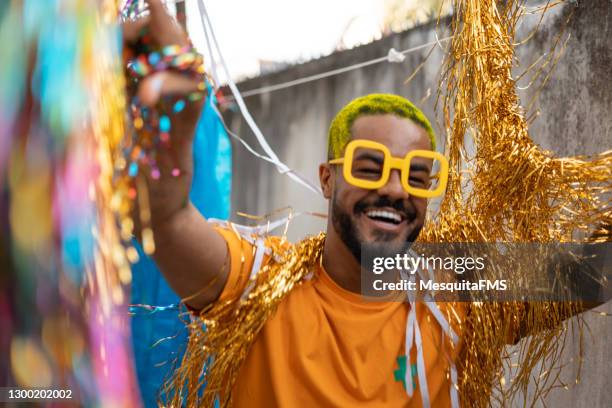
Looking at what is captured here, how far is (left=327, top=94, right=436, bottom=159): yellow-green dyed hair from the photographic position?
1.46 metres


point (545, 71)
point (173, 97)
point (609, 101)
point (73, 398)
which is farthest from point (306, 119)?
point (73, 398)

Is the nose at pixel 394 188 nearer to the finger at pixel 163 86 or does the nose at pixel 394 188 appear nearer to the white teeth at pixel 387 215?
the white teeth at pixel 387 215

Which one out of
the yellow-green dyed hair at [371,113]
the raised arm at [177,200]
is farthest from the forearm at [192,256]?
the yellow-green dyed hair at [371,113]

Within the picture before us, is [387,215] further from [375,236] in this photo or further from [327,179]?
[327,179]

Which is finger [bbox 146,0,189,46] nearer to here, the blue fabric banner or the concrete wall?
the concrete wall

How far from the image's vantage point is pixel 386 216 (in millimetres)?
1389

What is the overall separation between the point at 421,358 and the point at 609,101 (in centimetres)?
95

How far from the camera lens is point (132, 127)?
915 mm

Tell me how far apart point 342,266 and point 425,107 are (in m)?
1.28

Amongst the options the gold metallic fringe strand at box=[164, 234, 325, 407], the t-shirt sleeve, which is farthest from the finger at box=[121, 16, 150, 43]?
the gold metallic fringe strand at box=[164, 234, 325, 407]

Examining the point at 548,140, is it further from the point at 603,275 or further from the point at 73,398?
the point at 73,398

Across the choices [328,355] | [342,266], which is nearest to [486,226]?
[342,266]

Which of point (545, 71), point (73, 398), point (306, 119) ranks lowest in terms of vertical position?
point (73, 398)

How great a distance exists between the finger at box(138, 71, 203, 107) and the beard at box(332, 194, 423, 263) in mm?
587
